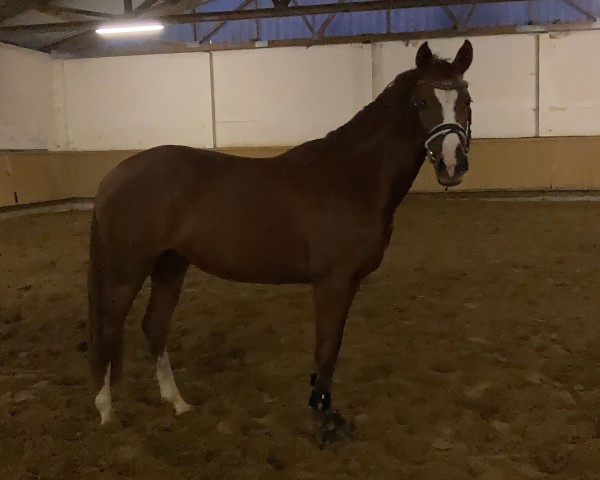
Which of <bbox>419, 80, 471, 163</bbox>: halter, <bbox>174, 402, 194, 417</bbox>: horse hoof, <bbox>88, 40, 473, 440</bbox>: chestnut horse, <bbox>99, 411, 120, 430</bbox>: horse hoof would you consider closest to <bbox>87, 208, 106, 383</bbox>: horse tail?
<bbox>88, 40, 473, 440</bbox>: chestnut horse

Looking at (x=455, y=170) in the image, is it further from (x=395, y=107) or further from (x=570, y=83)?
(x=570, y=83)

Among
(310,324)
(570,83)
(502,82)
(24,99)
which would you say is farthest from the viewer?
(24,99)

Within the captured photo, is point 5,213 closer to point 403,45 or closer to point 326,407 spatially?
point 403,45

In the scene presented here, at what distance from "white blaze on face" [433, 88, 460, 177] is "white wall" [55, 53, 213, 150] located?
28.7 feet

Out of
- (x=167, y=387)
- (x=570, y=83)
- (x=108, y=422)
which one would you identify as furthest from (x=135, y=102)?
(x=108, y=422)

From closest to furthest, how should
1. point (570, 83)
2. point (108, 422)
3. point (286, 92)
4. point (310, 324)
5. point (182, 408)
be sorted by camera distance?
point (108, 422) < point (182, 408) < point (310, 324) < point (570, 83) < point (286, 92)

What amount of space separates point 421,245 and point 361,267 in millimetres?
4044

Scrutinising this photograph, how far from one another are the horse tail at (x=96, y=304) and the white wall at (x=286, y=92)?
7.90 meters

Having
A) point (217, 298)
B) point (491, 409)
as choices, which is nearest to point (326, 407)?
point (491, 409)

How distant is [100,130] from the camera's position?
10.7 meters

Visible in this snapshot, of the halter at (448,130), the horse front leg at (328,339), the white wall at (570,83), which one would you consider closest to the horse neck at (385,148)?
the halter at (448,130)

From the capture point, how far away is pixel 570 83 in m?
9.46

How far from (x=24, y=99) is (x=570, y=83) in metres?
9.13

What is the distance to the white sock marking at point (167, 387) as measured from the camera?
256 cm
